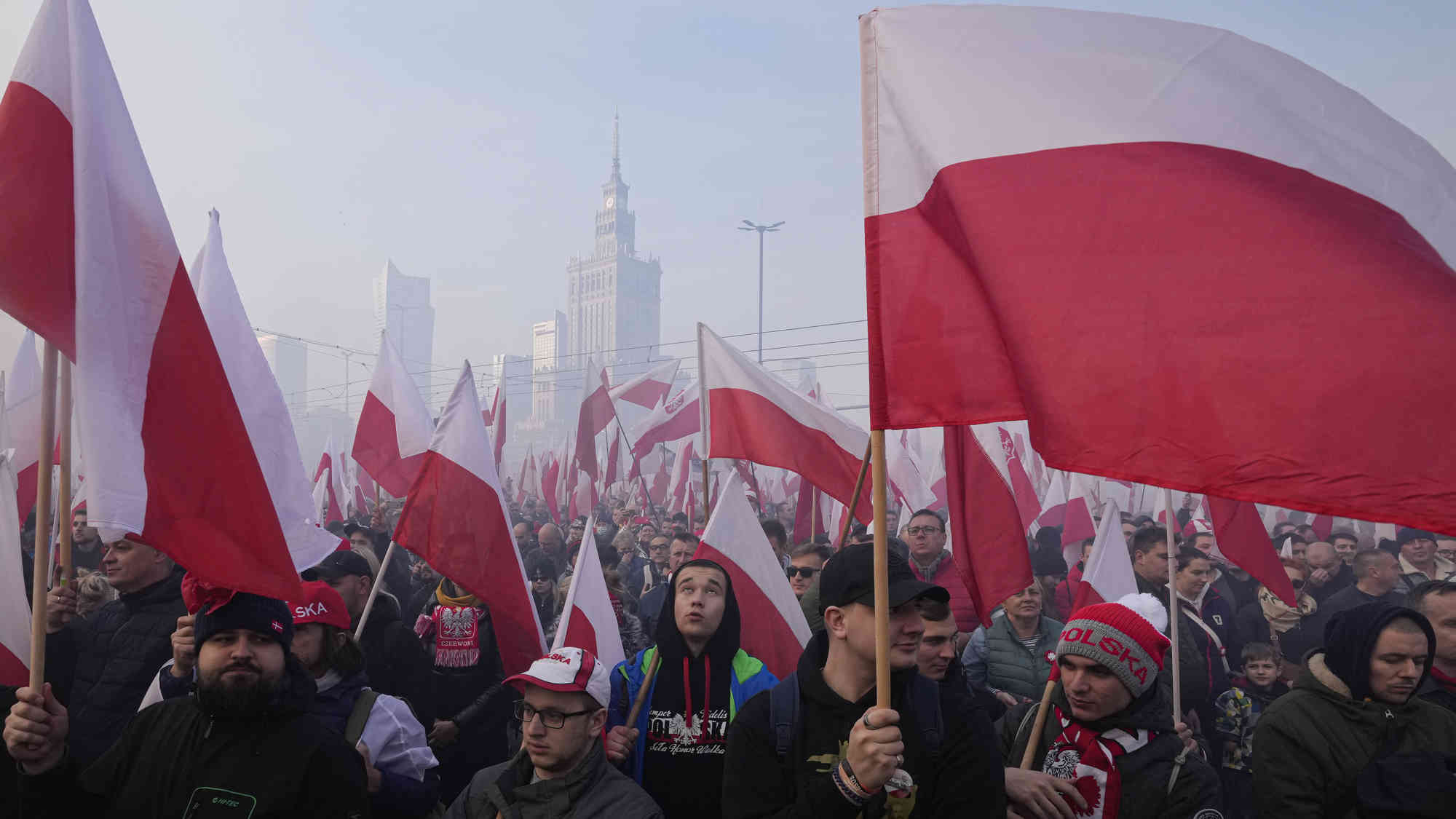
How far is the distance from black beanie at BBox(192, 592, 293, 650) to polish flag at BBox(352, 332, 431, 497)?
610cm

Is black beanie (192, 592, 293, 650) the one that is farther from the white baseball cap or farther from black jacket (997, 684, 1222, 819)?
black jacket (997, 684, 1222, 819)

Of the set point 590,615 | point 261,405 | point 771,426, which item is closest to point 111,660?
point 261,405

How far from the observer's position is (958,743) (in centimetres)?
269

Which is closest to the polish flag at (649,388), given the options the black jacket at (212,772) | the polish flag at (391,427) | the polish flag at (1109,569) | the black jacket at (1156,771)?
the polish flag at (391,427)

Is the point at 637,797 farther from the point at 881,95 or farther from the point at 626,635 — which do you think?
the point at 626,635

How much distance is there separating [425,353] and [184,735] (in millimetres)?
184071

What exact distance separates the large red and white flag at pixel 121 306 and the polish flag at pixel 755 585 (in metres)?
2.55

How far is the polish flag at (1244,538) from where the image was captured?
264 inches

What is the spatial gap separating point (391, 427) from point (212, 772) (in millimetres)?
6853

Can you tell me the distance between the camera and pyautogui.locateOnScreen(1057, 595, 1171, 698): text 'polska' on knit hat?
3203mm

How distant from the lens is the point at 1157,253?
8.30ft

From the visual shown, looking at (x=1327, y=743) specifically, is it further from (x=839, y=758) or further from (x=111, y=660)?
(x=111, y=660)

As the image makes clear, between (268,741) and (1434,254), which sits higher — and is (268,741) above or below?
below

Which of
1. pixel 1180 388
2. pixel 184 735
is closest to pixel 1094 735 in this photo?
pixel 1180 388
